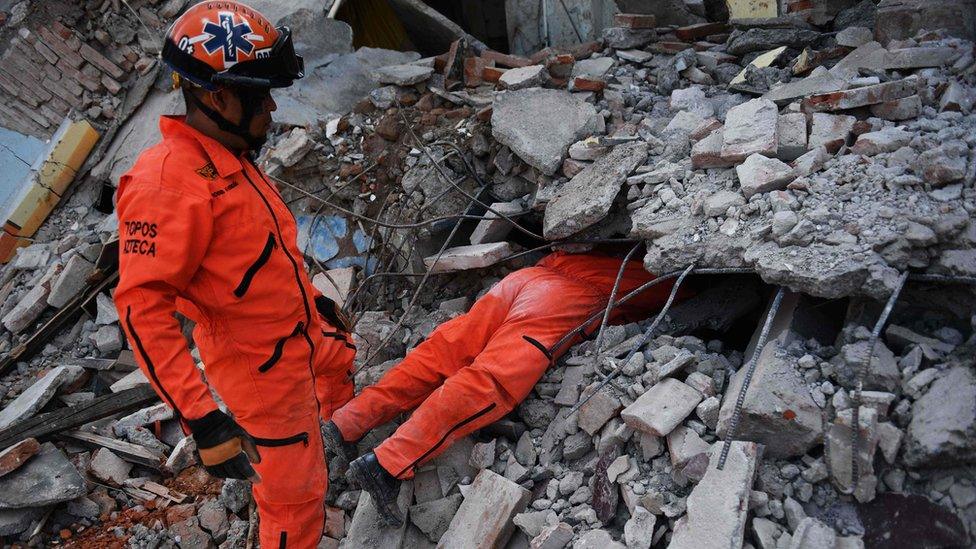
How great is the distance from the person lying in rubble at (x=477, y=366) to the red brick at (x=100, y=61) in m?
4.57

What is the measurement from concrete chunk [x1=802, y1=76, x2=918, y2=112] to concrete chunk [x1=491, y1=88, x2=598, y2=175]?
122 centimetres

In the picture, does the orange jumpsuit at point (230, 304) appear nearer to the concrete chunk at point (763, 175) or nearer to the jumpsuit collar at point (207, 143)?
the jumpsuit collar at point (207, 143)

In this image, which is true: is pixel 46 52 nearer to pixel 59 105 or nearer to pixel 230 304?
pixel 59 105

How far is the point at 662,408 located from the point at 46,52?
6.17 metres

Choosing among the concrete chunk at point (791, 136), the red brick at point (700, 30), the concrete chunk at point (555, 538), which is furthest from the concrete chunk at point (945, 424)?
the red brick at point (700, 30)

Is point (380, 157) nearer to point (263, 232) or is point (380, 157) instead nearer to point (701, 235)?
point (263, 232)

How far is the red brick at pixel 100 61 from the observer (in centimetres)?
623

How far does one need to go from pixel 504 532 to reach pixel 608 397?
0.69 metres

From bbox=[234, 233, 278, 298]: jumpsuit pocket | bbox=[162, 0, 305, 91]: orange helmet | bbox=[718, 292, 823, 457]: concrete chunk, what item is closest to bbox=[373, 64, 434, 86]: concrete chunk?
bbox=[162, 0, 305, 91]: orange helmet

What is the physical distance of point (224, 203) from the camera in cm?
262

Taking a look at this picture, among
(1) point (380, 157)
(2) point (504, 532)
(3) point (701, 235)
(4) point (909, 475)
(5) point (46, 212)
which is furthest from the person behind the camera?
(5) point (46, 212)

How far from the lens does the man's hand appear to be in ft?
8.13

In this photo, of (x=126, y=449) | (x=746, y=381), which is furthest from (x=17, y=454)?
(x=746, y=381)

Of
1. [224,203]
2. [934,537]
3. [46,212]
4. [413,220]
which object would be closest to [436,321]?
[413,220]
